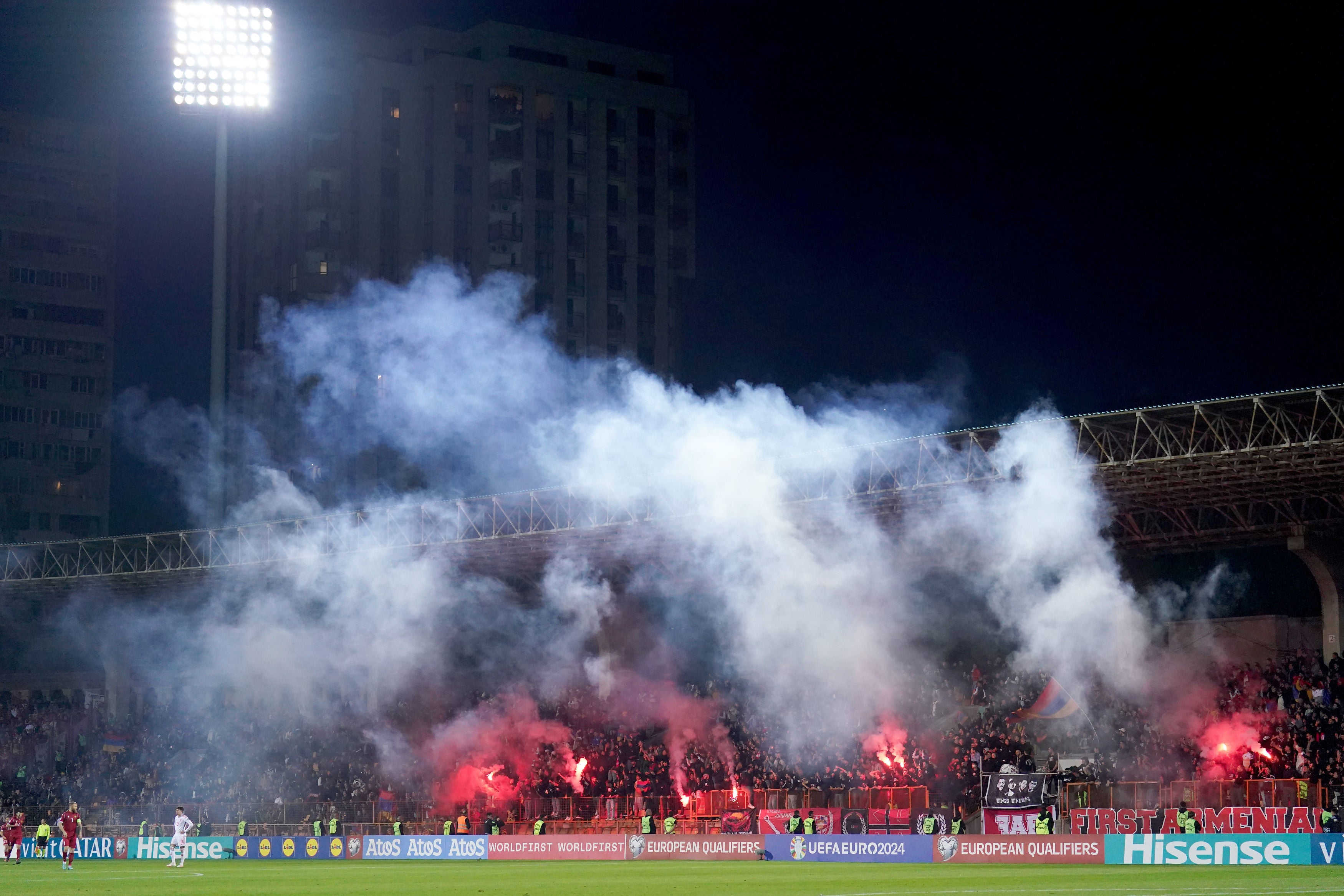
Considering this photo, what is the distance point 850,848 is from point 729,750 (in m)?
13.3

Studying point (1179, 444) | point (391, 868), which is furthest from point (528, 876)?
point (1179, 444)

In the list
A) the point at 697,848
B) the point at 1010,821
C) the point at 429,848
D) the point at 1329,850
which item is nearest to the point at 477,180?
the point at 429,848

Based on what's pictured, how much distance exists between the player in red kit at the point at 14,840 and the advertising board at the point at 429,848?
9974 mm

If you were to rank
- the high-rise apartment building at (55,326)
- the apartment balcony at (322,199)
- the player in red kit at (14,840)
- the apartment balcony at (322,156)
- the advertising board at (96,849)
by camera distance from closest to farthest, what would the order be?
1. the player in red kit at (14,840)
2. the advertising board at (96,849)
3. the apartment balcony at (322,199)
4. the apartment balcony at (322,156)
5. the high-rise apartment building at (55,326)

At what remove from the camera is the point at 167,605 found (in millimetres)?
61688

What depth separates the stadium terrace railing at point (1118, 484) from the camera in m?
36.0

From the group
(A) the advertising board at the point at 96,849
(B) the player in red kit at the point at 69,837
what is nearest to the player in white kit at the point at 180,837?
(B) the player in red kit at the point at 69,837

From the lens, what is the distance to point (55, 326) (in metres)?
104

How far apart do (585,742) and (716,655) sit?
527 cm

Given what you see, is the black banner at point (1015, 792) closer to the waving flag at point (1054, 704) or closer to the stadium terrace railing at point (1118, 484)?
the waving flag at point (1054, 704)

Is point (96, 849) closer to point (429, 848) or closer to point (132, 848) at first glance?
point (132, 848)

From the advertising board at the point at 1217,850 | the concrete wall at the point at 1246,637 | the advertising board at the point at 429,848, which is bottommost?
the advertising board at the point at 429,848

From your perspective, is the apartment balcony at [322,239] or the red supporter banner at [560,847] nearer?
the red supporter banner at [560,847]

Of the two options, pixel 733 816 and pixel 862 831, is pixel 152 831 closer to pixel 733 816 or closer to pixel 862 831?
pixel 733 816
